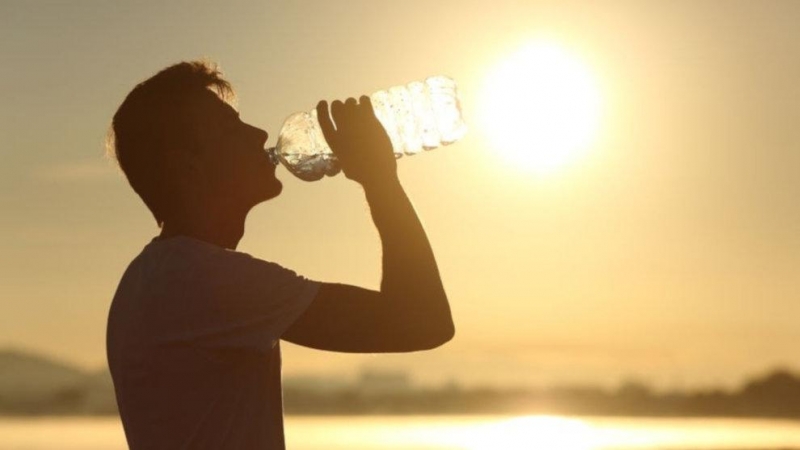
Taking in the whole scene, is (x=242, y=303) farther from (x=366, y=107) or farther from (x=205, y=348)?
(x=366, y=107)

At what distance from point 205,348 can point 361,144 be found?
24.8 inches

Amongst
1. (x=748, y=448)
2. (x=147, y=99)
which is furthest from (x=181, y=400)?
(x=748, y=448)

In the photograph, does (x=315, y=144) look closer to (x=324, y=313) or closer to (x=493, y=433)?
(x=324, y=313)

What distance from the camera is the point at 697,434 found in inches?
1982

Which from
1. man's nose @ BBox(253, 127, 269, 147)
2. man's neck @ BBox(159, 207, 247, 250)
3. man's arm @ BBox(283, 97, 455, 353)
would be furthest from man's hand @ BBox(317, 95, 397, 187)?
man's neck @ BBox(159, 207, 247, 250)

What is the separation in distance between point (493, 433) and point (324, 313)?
1746 inches

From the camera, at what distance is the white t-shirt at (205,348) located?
429cm

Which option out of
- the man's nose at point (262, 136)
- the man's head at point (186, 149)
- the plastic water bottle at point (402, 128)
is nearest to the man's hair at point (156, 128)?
the man's head at point (186, 149)

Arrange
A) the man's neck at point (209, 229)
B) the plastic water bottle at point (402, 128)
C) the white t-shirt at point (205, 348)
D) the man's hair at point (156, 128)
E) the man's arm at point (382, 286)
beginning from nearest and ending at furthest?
the white t-shirt at point (205, 348) → the man's arm at point (382, 286) → the man's neck at point (209, 229) → the man's hair at point (156, 128) → the plastic water bottle at point (402, 128)

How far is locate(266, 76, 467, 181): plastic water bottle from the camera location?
6406 millimetres

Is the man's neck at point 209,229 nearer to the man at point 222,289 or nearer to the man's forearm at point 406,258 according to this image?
the man at point 222,289

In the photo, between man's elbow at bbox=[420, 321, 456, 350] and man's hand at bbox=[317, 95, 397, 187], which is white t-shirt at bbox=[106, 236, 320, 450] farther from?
man's hand at bbox=[317, 95, 397, 187]

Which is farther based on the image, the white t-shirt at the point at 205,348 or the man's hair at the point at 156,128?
the man's hair at the point at 156,128

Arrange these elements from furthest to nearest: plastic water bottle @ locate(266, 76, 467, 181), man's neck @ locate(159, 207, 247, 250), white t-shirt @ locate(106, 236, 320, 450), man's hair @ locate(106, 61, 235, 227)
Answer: plastic water bottle @ locate(266, 76, 467, 181)
man's hair @ locate(106, 61, 235, 227)
man's neck @ locate(159, 207, 247, 250)
white t-shirt @ locate(106, 236, 320, 450)
